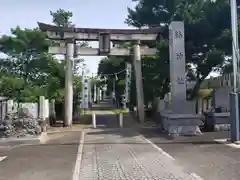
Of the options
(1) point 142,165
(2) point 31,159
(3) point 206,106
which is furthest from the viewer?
(3) point 206,106

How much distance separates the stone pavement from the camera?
8.38 metres

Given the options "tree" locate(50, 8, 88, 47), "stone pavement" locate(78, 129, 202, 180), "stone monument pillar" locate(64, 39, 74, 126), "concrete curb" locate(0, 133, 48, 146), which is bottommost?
"stone pavement" locate(78, 129, 202, 180)

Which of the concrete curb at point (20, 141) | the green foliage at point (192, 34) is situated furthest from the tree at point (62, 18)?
the concrete curb at point (20, 141)

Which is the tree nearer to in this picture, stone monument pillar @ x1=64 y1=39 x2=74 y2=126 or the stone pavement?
Answer: stone monument pillar @ x1=64 y1=39 x2=74 y2=126

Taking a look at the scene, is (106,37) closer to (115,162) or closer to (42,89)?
(42,89)

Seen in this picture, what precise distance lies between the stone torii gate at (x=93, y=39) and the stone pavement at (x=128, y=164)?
13695mm

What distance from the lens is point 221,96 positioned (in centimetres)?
2720

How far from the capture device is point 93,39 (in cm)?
2775

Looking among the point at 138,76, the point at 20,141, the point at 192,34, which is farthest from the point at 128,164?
the point at 138,76

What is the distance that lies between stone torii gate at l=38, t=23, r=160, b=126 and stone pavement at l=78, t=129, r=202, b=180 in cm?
1369

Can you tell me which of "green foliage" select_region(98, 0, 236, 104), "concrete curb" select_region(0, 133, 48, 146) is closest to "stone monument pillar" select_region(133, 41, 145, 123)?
"green foliage" select_region(98, 0, 236, 104)

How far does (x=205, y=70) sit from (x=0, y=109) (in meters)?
13.2

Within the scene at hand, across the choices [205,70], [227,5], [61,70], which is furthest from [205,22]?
[61,70]

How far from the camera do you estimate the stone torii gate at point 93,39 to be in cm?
2700
